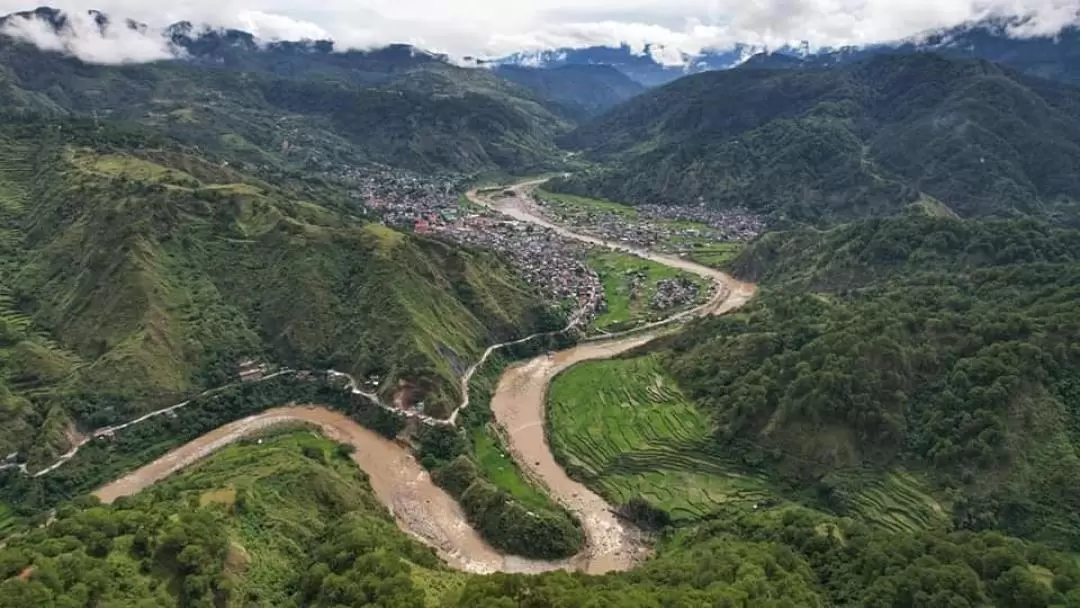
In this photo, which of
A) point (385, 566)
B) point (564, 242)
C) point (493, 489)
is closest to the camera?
point (385, 566)

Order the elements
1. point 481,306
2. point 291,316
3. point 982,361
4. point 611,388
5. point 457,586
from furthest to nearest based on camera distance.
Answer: point 481,306, point 291,316, point 611,388, point 982,361, point 457,586

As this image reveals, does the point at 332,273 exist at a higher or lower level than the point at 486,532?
higher

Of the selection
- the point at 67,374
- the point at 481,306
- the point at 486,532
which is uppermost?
the point at 481,306

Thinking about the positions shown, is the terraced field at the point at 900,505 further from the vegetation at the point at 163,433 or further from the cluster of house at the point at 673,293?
the cluster of house at the point at 673,293

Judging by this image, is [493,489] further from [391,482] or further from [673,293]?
[673,293]

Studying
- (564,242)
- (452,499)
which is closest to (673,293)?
(564,242)

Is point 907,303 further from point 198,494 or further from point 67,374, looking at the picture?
point 67,374

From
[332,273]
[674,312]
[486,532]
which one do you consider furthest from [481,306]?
[486,532]

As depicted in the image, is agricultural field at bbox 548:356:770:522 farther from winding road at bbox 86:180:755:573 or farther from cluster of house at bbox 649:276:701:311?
cluster of house at bbox 649:276:701:311
